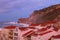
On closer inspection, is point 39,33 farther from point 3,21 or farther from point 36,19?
point 3,21

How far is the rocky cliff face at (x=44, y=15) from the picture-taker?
9.90 ft

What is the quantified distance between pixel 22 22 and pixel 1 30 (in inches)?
14.1

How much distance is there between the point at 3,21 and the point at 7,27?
4.3 inches

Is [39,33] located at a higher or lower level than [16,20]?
lower

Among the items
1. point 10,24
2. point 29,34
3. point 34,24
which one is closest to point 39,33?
point 29,34

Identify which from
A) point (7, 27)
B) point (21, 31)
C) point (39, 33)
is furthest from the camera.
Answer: point (7, 27)

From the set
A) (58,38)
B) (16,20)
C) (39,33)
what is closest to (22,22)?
(16,20)

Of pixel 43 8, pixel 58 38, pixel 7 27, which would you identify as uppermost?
pixel 43 8

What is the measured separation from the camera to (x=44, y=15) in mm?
3092

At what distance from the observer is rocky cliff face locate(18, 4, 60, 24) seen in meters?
3.02

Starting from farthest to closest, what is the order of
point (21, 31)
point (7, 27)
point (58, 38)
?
1. point (7, 27)
2. point (21, 31)
3. point (58, 38)

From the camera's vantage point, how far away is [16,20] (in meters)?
3.22

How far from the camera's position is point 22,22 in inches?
131

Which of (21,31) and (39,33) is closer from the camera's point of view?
(39,33)
